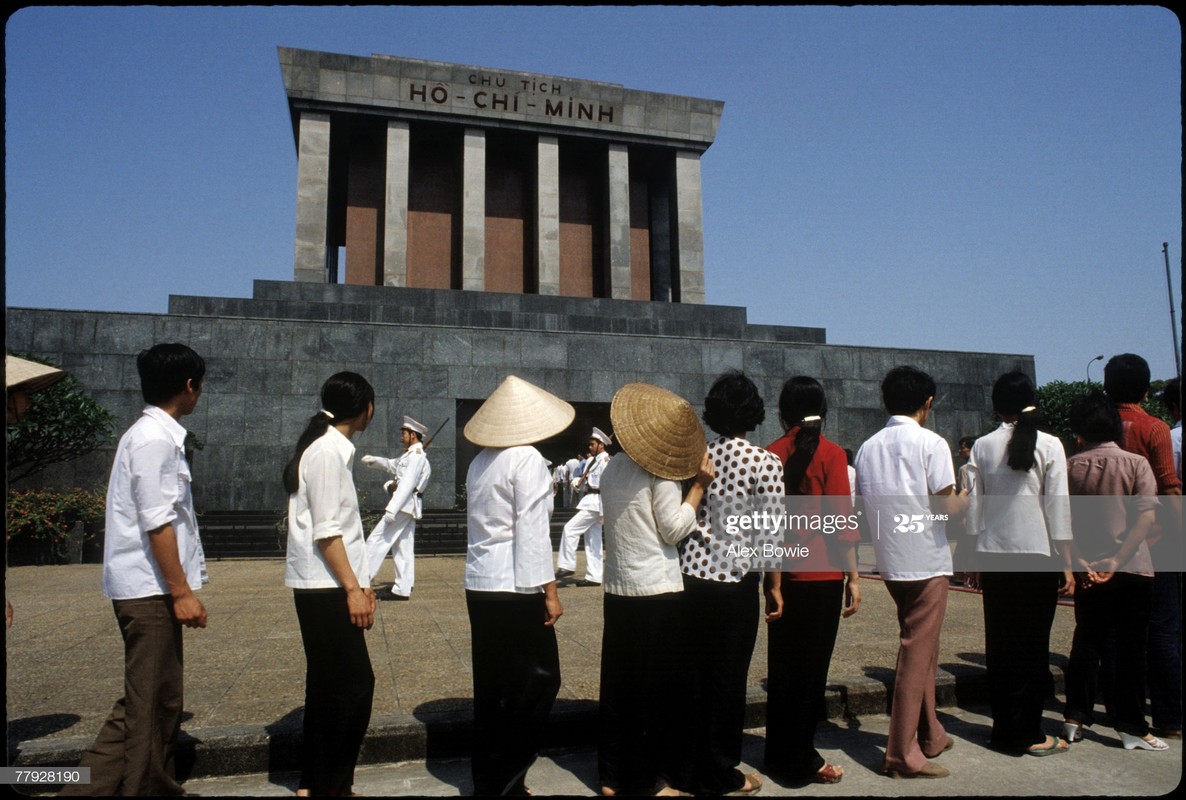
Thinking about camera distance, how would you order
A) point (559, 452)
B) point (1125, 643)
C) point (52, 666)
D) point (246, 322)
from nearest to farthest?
point (1125, 643)
point (52, 666)
point (246, 322)
point (559, 452)

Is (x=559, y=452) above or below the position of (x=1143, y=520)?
above

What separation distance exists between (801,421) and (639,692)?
1521 mm

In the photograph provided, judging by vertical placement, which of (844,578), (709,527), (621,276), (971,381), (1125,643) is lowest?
(1125,643)

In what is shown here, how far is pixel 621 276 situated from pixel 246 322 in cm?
1133

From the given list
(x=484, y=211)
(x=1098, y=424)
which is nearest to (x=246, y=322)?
(x=484, y=211)

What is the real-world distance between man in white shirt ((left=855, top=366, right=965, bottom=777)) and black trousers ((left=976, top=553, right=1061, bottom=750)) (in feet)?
1.08

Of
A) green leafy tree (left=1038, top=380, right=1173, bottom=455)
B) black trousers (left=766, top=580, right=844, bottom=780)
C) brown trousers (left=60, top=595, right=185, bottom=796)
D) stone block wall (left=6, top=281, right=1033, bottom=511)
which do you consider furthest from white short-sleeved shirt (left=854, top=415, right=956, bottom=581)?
green leafy tree (left=1038, top=380, right=1173, bottom=455)

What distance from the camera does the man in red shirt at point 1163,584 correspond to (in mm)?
4449

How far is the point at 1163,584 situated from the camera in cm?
459

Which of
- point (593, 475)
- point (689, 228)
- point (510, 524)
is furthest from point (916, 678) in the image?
point (689, 228)

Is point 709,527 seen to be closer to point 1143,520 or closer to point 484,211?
point 1143,520

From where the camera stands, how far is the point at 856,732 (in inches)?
185

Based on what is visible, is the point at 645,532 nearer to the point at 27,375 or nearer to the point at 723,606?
the point at 723,606

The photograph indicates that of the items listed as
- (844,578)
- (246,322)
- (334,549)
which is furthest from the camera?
(246,322)
